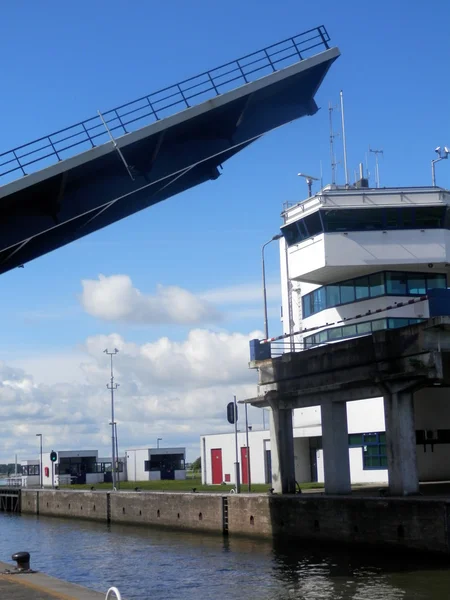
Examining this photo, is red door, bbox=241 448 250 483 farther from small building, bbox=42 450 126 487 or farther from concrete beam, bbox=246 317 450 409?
small building, bbox=42 450 126 487

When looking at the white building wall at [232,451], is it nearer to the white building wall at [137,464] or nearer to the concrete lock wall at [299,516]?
the concrete lock wall at [299,516]

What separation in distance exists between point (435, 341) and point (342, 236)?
11.4 m

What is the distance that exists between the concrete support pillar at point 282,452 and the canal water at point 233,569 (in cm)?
289

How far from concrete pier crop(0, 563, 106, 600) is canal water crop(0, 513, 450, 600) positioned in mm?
3780

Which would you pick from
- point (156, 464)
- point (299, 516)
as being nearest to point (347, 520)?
point (299, 516)

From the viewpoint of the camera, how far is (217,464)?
51250 mm

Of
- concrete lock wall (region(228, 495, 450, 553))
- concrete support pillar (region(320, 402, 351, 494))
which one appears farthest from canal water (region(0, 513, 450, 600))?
concrete support pillar (region(320, 402, 351, 494))

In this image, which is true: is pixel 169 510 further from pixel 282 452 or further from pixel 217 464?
pixel 217 464

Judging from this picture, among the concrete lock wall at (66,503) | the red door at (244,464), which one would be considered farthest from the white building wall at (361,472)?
the concrete lock wall at (66,503)

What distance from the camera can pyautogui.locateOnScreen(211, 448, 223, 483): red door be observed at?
50969 millimetres

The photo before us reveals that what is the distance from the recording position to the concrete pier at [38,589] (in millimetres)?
14548

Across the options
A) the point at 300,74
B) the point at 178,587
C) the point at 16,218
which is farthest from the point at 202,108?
the point at 178,587

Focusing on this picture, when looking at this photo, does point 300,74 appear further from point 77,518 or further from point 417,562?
point 77,518

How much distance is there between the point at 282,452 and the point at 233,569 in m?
9.55
